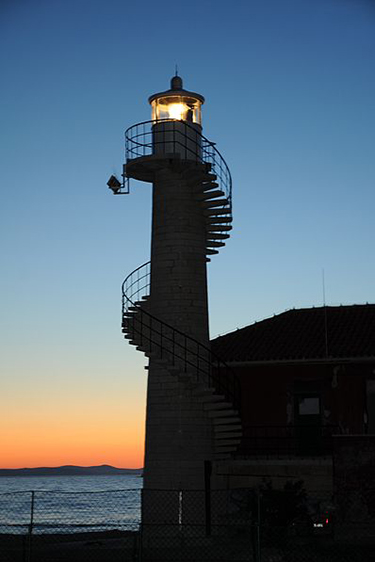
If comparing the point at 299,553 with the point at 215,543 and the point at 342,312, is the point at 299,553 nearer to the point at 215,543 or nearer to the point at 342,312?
the point at 215,543

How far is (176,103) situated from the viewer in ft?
114

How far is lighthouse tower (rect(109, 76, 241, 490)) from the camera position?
1294 inches

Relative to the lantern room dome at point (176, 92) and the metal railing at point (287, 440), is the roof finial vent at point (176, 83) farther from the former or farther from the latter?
the metal railing at point (287, 440)

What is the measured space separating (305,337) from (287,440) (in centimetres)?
437

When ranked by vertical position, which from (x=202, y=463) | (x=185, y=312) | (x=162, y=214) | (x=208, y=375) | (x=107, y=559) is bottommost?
(x=107, y=559)

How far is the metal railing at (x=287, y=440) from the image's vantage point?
3456cm

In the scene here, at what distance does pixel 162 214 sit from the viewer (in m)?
34.4

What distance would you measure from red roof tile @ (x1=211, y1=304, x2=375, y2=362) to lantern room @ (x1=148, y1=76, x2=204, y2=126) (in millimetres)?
9203

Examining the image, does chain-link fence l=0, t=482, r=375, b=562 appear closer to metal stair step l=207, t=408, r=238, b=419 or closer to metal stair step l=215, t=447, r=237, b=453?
metal stair step l=215, t=447, r=237, b=453

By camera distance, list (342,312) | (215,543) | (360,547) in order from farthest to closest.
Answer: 1. (342,312)
2. (215,543)
3. (360,547)

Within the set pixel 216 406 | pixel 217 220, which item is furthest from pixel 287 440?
pixel 217 220

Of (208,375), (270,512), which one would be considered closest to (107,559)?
(270,512)

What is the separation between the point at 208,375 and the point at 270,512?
7.54m

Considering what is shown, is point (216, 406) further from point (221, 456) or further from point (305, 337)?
point (305, 337)
